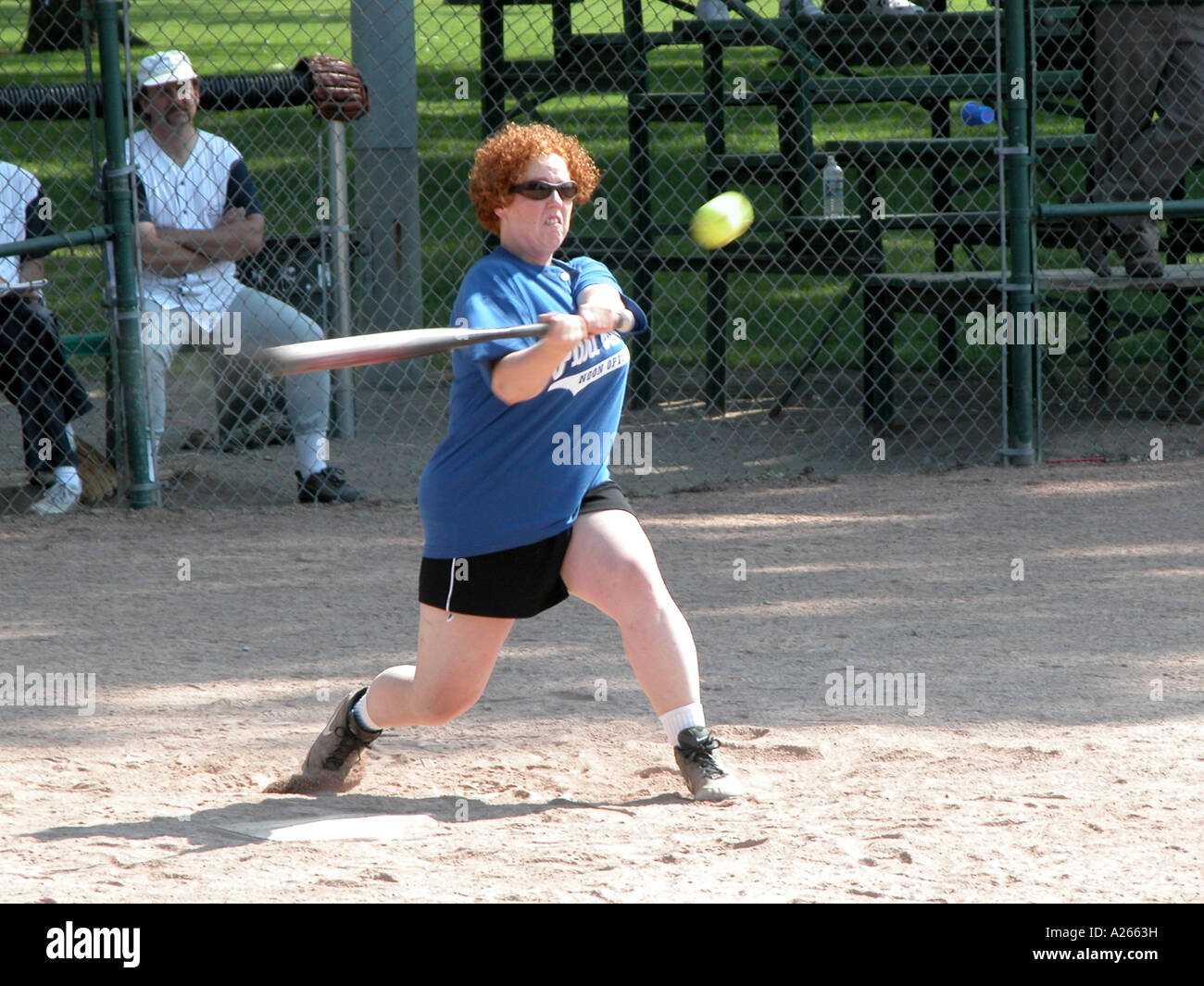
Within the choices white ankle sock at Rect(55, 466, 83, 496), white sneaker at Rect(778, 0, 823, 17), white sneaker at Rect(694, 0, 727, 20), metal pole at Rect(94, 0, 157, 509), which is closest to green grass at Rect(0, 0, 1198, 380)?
white sneaker at Rect(694, 0, 727, 20)

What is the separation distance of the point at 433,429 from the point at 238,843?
513 centimetres

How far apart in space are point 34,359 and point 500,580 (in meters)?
4.23

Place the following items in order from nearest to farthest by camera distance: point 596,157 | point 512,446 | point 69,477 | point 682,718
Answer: point 512,446
point 682,718
point 69,477
point 596,157

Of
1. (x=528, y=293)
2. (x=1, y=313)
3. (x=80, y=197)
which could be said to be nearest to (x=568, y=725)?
(x=528, y=293)

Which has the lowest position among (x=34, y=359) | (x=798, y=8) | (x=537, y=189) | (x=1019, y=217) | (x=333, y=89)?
(x=34, y=359)

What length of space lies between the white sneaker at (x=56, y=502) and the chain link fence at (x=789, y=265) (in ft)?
0.43

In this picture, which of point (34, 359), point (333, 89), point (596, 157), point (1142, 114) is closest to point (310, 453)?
point (34, 359)

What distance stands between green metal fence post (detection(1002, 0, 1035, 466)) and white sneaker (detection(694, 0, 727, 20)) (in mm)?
2021

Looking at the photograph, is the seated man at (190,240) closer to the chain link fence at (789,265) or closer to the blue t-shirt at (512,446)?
the chain link fence at (789,265)

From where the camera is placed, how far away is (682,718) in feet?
12.2

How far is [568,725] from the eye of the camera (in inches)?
173

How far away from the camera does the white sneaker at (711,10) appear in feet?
29.4

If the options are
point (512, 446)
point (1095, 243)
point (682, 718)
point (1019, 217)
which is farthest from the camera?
point (1095, 243)

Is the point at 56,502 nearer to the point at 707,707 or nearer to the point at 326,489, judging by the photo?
the point at 326,489
